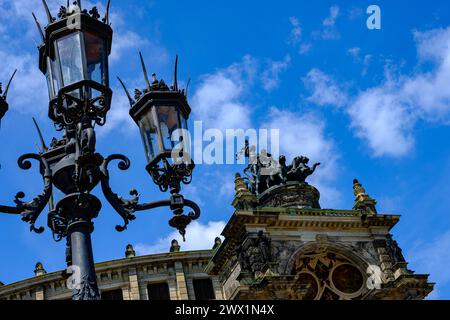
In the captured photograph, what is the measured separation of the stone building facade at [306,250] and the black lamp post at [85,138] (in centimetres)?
1981

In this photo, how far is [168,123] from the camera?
9.38 meters

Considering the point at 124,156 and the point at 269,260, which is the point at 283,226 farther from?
the point at 124,156

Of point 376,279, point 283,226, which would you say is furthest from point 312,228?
point 376,279

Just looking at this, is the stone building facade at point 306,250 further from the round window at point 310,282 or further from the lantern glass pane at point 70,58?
the lantern glass pane at point 70,58

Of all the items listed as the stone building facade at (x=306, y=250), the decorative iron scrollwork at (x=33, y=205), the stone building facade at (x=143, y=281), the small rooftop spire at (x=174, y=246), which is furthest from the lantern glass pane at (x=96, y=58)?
the small rooftop spire at (x=174, y=246)

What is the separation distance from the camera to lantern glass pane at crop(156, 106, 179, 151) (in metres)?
9.23

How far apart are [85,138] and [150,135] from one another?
163cm

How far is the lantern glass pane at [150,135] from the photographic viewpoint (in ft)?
30.5

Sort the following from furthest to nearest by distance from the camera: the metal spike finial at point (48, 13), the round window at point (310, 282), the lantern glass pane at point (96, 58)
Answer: the round window at point (310, 282) → the metal spike finial at point (48, 13) → the lantern glass pane at point (96, 58)

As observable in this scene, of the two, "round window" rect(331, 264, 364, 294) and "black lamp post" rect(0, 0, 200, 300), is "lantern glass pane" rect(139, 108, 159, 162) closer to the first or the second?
"black lamp post" rect(0, 0, 200, 300)

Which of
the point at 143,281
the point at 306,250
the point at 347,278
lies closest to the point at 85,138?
the point at 306,250

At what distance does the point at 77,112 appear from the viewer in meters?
8.28

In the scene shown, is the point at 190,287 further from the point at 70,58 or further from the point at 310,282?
the point at 70,58
